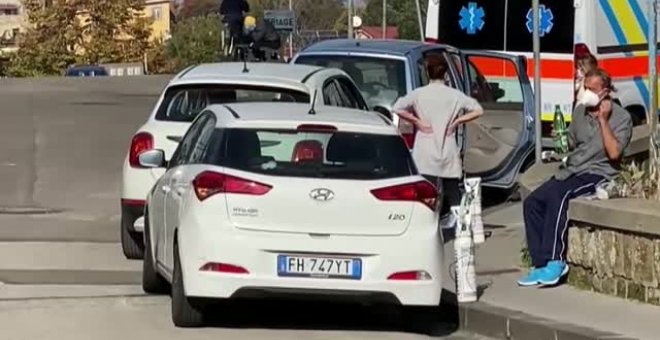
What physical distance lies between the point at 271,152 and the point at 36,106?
19.9 metres

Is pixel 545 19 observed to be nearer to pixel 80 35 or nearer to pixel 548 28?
pixel 548 28

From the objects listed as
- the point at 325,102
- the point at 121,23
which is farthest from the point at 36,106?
the point at 121,23

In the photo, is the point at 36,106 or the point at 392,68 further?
the point at 36,106

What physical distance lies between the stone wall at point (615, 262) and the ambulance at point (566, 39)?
760cm

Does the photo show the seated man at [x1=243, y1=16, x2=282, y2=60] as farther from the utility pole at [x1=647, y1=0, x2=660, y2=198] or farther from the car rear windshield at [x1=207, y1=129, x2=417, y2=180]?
the car rear windshield at [x1=207, y1=129, x2=417, y2=180]

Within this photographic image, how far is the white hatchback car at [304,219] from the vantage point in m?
9.47

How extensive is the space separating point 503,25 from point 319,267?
11.2 m

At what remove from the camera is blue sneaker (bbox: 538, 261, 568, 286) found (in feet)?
36.4

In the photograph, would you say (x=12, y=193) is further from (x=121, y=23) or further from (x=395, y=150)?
(x=121, y=23)

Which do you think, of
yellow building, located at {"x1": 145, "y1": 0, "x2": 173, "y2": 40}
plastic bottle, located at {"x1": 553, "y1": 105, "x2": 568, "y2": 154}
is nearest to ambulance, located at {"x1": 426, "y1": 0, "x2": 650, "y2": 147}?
plastic bottle, located at {"x1": 553, "y1": 105, "x2": 568, "y2": 154}

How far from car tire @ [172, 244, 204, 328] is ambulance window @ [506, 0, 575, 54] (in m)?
10.3

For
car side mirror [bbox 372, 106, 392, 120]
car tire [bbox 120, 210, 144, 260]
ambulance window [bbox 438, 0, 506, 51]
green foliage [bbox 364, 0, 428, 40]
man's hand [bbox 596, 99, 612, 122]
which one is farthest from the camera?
green foliage [bbox 364, 0, 428, 40]

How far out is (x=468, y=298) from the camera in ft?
34.7

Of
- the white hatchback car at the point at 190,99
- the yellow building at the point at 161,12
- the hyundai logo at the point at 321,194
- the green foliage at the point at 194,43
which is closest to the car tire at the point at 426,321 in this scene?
the hyundai logo at the point at 321,194
